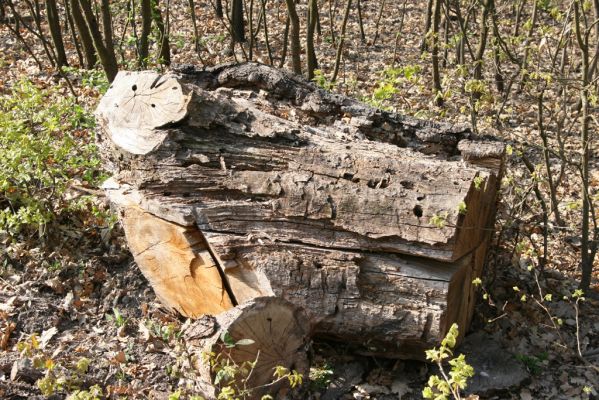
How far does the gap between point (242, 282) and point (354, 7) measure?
1045 cm

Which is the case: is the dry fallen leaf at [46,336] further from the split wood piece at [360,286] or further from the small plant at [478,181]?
the small plant at [478,181]

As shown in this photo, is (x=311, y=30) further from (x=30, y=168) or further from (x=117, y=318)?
(x=117, y=318)

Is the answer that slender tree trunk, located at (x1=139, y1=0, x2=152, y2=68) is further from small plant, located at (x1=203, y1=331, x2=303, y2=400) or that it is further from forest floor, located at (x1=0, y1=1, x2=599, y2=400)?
small plant, located at (x1=203, y1=331, x2=303, y2=400)

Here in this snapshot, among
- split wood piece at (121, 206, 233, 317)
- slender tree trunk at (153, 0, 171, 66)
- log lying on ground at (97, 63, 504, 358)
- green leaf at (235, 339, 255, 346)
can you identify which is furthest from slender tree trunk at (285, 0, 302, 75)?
green leaf at (235, 339, 255, 346)

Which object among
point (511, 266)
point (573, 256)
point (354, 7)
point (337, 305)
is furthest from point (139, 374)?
point (354, 7)

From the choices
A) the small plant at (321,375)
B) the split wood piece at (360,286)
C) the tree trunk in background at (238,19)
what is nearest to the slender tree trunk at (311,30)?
the tree trunk in background at (238,19)

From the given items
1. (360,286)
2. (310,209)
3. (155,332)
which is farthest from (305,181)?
(155,332)

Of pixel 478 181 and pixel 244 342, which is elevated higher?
pixel 478 181

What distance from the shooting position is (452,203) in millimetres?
3666

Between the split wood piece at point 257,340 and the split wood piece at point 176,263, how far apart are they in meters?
0.50

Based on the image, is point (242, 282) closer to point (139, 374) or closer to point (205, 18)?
point (139, 374)

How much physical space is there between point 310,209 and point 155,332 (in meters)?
1.34

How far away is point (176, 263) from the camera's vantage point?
13.6 ft

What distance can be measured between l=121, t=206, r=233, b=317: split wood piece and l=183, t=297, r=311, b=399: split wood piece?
50 cm
